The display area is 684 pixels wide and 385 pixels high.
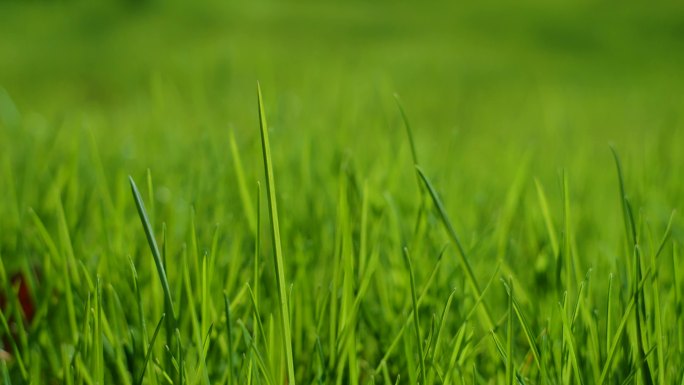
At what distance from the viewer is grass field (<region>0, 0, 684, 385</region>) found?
58cm

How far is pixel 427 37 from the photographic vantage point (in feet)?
11.9

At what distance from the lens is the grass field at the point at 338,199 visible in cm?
58

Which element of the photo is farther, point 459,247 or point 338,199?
point 338,199

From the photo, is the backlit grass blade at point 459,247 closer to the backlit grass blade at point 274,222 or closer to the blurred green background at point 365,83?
the backlit grass blade at point 274,222

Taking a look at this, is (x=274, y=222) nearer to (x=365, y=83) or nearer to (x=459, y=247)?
(x=459, y=247)

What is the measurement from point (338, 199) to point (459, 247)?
0.16 m

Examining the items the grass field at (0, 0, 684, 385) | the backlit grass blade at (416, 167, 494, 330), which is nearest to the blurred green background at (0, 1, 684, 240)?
the grass field at (0, 0, 684, 385)

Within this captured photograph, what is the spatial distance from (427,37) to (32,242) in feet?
9.72

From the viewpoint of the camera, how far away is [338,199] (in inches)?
26.5

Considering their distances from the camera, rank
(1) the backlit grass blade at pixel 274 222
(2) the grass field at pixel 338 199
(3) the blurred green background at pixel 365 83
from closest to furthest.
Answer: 1. (1) the backlit grass blade at pixel 274 222
2. (2) the grass field at pixel 338 199
3. (3) the blurred green background at pixel 365 83

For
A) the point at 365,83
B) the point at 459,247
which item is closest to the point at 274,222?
the point at 459,247

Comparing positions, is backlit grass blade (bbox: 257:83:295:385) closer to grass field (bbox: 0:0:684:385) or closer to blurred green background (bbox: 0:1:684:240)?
grass field (bbox: 0:0:684:385)

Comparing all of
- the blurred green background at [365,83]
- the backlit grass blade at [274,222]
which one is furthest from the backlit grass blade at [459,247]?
the blurred green background at [365,83]

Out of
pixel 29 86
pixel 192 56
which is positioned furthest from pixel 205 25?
pixel 29 86
